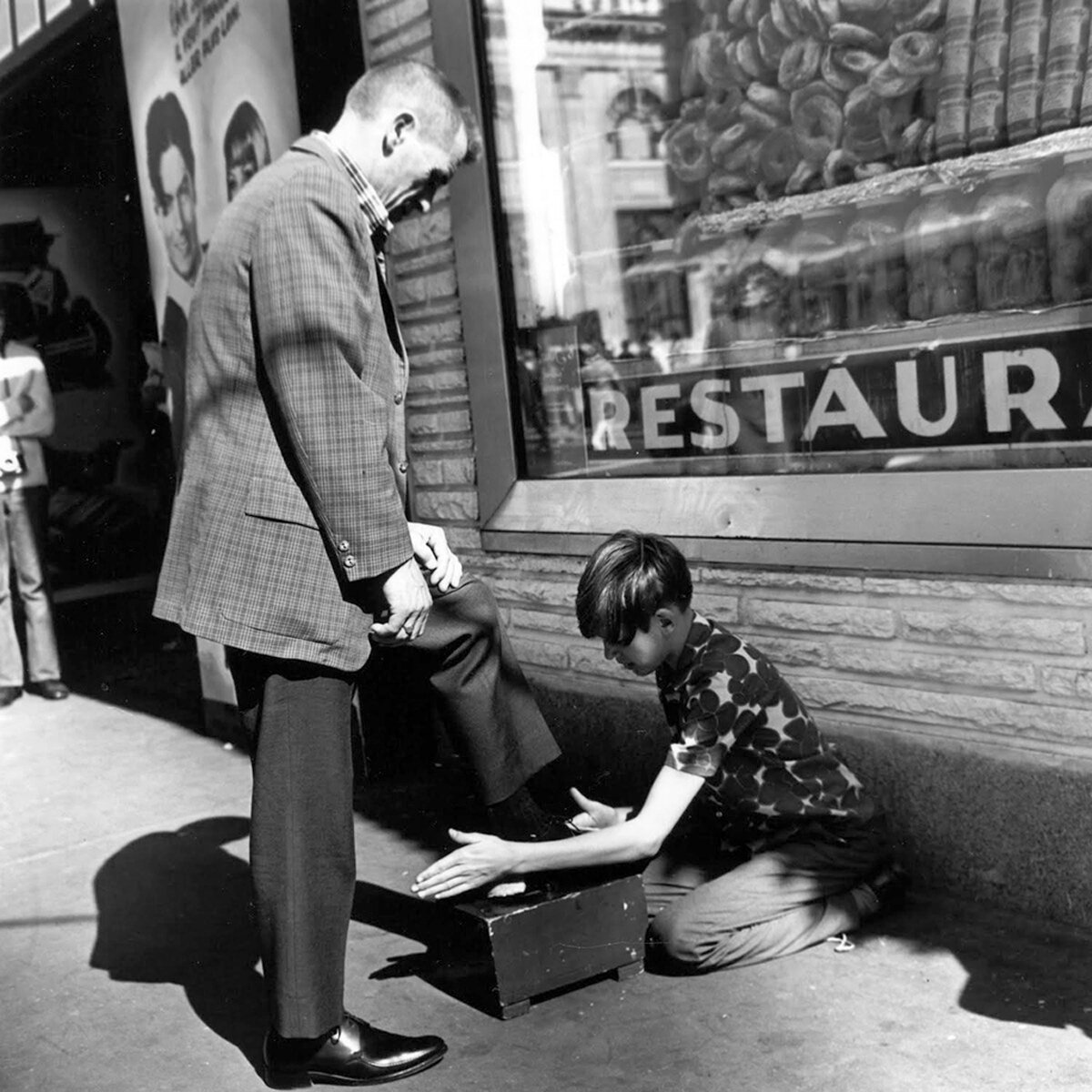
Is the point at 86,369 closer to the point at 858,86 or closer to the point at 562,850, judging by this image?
the point at 858,86

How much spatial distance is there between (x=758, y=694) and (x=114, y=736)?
4.10 m

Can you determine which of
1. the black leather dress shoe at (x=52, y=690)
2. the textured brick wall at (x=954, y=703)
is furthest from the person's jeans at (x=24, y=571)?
the textured brick wall at (x=954, y=703)

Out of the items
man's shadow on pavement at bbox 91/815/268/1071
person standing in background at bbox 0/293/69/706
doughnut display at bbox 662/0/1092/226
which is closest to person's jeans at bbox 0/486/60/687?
person standing in background at bbox 0/293/69/706

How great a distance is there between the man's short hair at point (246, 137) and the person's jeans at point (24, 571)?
259 centimetres

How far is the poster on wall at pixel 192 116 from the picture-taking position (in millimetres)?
5508

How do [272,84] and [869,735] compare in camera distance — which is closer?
[869,735]

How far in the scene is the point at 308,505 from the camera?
9.57 ft

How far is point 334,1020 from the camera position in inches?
117

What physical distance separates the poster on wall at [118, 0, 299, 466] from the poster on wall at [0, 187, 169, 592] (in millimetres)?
4025

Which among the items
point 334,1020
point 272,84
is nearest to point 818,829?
point 334,1020

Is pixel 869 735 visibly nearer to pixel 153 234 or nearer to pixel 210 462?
pixel 210 462

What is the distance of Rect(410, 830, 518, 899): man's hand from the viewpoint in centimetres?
313

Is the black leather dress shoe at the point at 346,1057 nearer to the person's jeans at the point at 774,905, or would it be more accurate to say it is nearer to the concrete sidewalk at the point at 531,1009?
the concrete sidewalk at the point at 531,1009

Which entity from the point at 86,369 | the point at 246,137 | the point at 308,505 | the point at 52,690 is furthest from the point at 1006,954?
the point at 86,369
